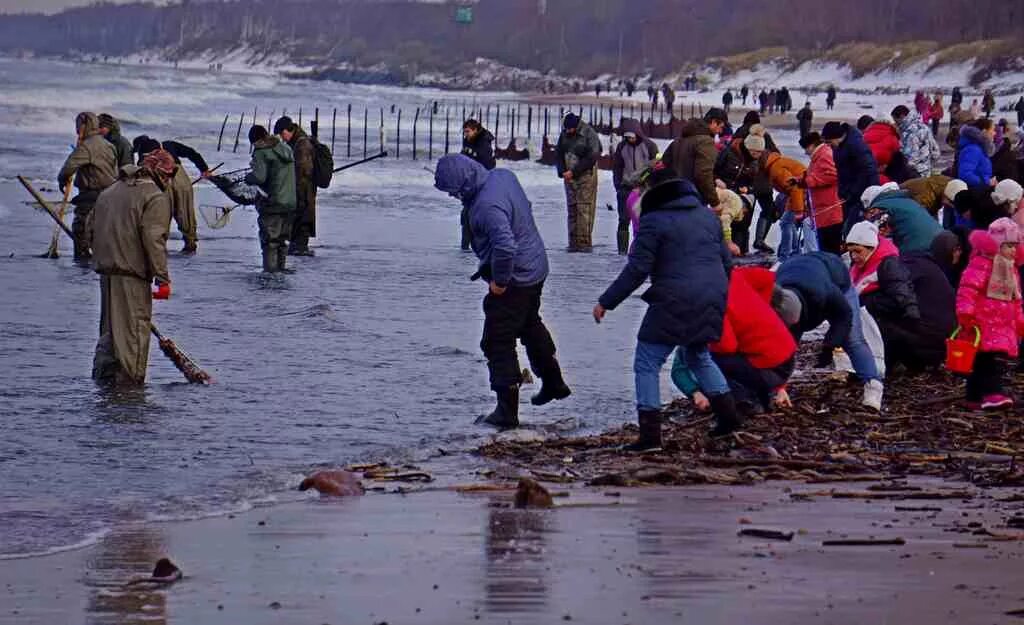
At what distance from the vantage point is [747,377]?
33.2 feet

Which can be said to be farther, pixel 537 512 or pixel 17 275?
pixel 17 275

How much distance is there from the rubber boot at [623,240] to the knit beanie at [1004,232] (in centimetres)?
1217

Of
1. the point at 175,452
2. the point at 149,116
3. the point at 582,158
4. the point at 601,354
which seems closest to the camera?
the point at 175,452

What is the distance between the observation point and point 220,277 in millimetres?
19578

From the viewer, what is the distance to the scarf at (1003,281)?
1002 cm

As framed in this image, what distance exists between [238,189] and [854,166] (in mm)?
6518

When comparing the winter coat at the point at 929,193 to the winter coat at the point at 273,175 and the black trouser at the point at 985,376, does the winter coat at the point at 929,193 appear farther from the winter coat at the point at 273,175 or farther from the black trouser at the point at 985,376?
the winter coat at the point at 273,175

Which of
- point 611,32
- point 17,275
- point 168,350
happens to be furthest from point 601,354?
point 611,32

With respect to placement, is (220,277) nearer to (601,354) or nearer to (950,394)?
(601,354)

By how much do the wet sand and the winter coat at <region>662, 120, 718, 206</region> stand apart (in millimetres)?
10079

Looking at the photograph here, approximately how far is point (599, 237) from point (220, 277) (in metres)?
6.94

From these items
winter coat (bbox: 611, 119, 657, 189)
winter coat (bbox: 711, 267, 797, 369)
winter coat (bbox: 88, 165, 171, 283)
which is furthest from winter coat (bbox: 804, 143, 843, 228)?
winter coat (bbox: 88, 165, 171, 283)

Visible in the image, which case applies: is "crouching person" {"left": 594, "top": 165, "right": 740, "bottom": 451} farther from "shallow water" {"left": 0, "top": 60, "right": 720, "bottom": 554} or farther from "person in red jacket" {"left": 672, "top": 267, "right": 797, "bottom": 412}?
"shallow water" {"left": 0, "top": 60, "right": 720, "bottom": 554}

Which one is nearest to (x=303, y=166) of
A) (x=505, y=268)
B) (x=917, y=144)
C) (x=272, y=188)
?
(x=272, y=188)
